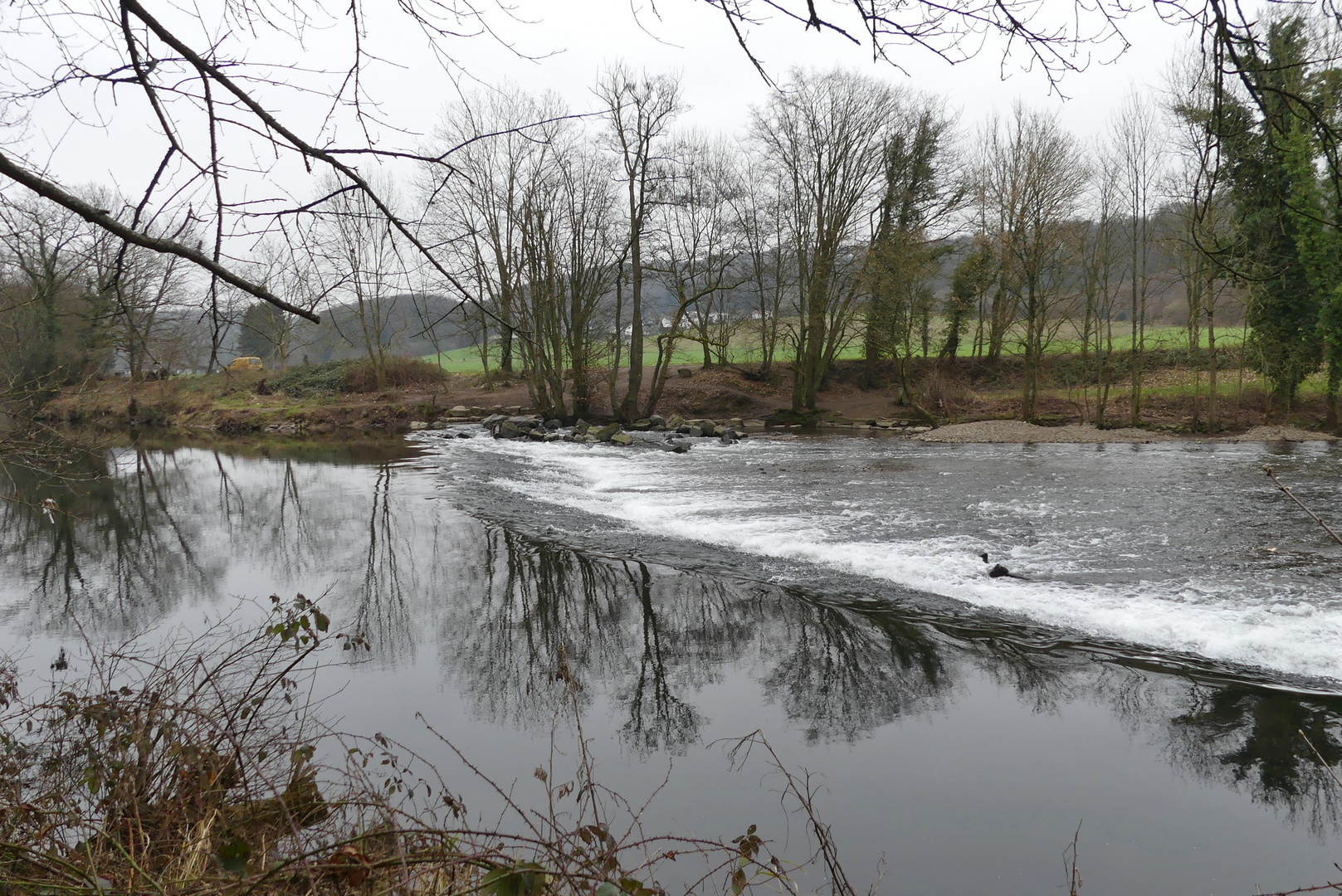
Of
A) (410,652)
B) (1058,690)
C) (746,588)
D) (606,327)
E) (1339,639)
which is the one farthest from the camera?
(606,327)

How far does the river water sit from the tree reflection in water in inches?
1.4

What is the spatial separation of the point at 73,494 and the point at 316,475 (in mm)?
4833

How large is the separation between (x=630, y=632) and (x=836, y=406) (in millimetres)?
26706

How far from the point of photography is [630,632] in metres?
7.68

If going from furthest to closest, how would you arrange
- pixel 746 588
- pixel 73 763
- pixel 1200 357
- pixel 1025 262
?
pixel 1200 357
pixel 1025 262
pixel 746 588
pixel 73 763

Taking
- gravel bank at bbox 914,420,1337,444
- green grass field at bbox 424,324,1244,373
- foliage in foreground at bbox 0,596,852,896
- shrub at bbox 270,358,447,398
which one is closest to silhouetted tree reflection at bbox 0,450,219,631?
foliage in foreground at bbox 0,596,852,896

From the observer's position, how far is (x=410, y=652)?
7.30 metres

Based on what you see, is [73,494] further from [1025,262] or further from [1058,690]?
[1025,262]

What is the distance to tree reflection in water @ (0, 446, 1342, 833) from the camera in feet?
18.0

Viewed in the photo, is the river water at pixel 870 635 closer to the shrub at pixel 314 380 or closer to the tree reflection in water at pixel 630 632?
the tree reflection in water at pixel 630 632

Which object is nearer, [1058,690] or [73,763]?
[73,763]

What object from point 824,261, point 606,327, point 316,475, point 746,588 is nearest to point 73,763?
Answer: point 746,588

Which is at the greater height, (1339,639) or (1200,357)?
(1200,357)

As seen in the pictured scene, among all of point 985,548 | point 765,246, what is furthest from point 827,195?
point 985,548
